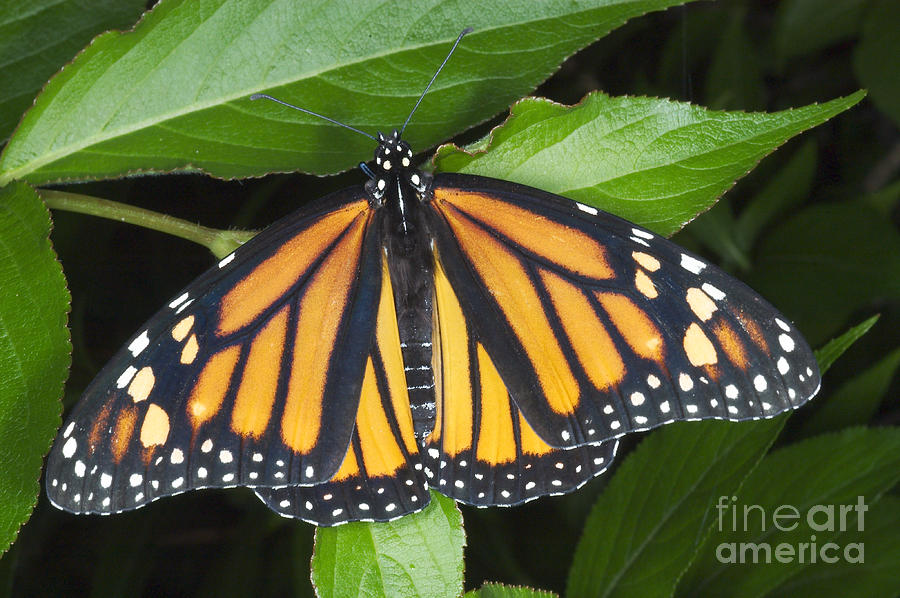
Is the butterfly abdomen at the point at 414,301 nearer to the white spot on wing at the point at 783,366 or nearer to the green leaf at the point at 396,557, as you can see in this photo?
the green leaf at the point at 396,557

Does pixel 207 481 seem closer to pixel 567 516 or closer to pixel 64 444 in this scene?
pixel 64 444

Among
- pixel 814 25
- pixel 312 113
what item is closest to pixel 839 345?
pixel 312 113

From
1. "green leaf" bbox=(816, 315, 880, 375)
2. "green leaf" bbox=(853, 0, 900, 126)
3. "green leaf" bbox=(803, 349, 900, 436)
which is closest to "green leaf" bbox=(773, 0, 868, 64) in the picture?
"green leaf" bbox=(853, 0, 900, 126)

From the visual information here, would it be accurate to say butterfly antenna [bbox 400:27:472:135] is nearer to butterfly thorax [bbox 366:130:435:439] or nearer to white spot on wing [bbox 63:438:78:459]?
butterfly thorax [bbox 366:130:435:439]

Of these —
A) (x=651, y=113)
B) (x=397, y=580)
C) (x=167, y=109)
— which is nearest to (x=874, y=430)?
(x=651, y=113)

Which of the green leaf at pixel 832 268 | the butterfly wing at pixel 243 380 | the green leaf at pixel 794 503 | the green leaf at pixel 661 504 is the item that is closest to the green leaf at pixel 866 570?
the green leaf at pixel 794 503

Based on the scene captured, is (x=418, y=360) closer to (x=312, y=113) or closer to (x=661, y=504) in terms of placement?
(x=312, y=113)
